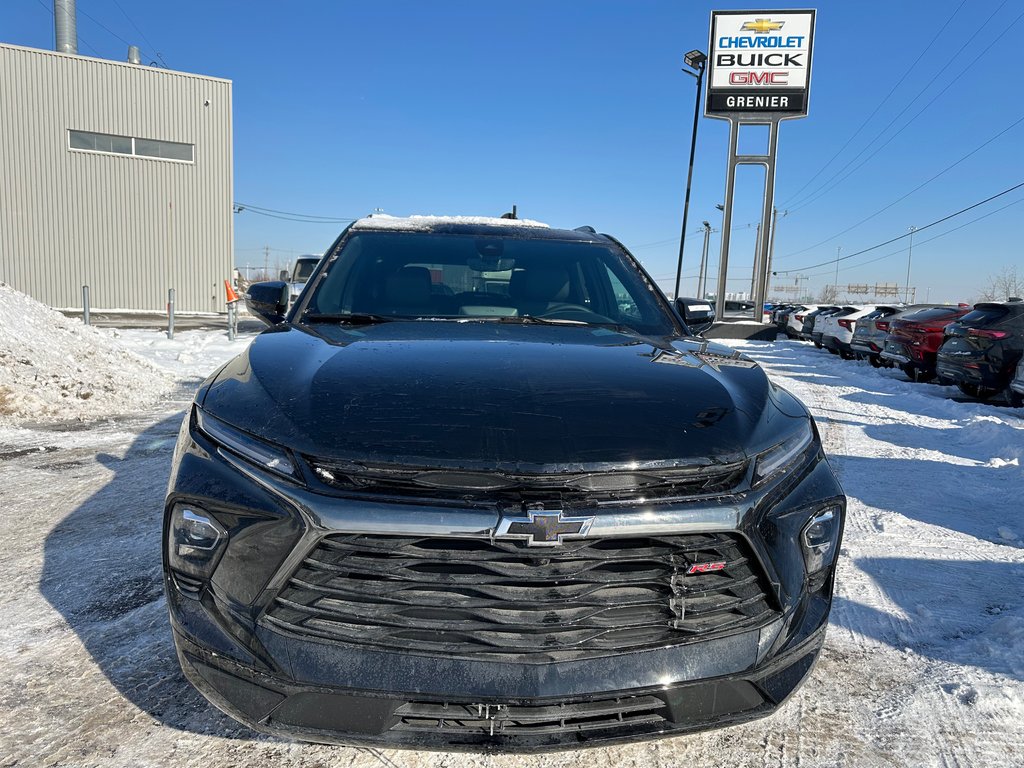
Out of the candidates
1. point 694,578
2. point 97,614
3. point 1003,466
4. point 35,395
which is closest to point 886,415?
point 1003,466

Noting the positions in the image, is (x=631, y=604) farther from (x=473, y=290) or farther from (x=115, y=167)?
(x=115, y=167)

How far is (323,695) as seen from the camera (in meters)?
1.50

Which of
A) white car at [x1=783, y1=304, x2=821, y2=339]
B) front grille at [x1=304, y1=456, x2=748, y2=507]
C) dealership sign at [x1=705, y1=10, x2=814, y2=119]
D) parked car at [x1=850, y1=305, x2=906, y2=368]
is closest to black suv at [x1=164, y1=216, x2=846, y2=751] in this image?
front grille at [x1=304, y1=456, x2=748, y2=507]

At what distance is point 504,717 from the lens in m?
1.50

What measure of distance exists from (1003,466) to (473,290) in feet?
16.6

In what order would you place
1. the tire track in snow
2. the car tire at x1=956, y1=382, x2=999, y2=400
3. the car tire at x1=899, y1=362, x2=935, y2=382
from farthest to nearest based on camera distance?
the car tire at x1=899, y1=362, x2=935, y2=382
the car tire at x1=956, y1=382, x2=999, y2=400
the tire track in snow

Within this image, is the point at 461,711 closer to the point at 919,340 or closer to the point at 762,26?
the point at 919,340

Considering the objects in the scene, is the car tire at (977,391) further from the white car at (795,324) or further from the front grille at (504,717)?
the white car at (795,324)

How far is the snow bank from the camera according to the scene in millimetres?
6395

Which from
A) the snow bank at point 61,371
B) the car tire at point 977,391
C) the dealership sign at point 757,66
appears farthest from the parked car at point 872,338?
the snow bank at point 61,371

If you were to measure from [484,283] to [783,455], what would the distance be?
1.74m

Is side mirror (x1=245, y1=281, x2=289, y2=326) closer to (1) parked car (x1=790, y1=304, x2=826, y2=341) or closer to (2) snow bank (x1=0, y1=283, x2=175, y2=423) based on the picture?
(2) snow bank (x1=0, y1=283, x2=175, y2=423)

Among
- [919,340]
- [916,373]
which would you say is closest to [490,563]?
[919,340]

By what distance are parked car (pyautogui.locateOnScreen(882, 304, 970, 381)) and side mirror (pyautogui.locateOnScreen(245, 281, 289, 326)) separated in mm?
11730
